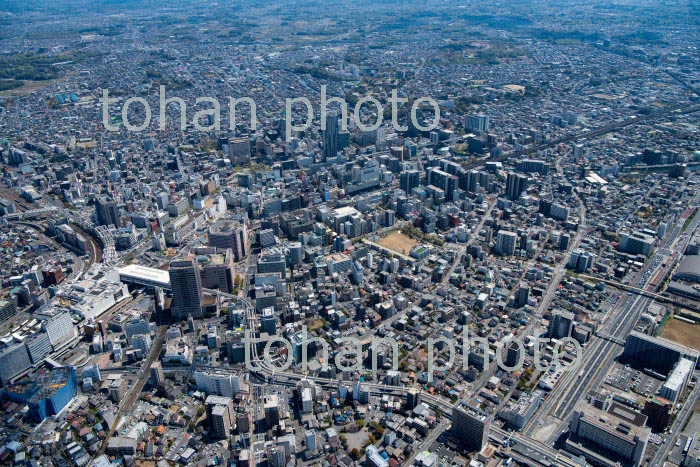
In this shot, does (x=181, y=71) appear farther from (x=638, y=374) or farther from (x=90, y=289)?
(x=638, y=374)

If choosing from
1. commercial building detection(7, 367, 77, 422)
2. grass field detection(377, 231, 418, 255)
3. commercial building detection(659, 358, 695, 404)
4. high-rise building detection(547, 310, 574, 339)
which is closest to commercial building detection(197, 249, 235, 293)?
commercial building detection(7, 367, 77, 422)

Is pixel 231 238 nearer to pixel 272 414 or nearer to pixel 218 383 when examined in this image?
pixel 218 383

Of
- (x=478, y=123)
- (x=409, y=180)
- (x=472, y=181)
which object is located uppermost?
(x=478, y=123)

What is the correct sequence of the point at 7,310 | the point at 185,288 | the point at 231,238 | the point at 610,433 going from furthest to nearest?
1. the point at 231,238
2. the point at 7,310
3. the point at 185,288
4. the point at 610,433

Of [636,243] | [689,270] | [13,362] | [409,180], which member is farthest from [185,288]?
[689,270]

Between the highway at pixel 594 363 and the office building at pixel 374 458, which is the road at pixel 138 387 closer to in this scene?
the office building at pixel 374 458

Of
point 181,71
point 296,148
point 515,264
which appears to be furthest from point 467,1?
point 515,264
